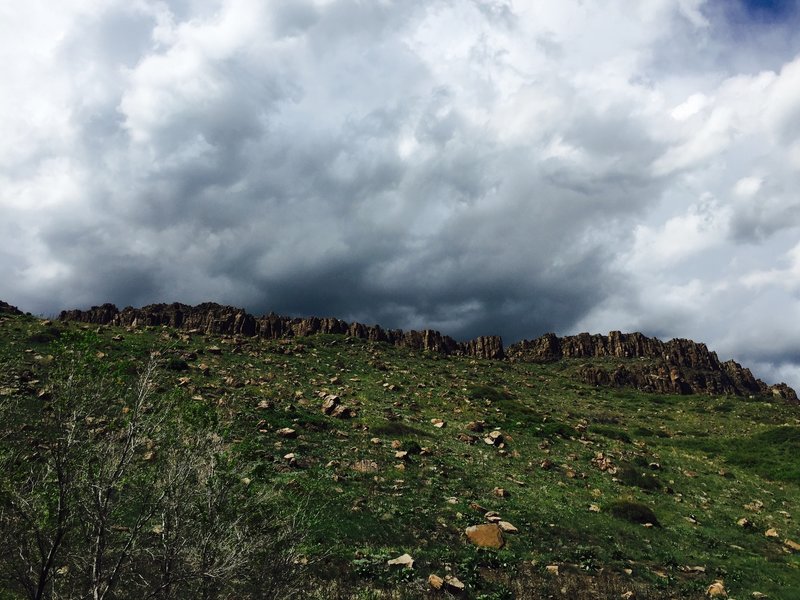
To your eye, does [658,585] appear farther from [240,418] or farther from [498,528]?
[240,418]

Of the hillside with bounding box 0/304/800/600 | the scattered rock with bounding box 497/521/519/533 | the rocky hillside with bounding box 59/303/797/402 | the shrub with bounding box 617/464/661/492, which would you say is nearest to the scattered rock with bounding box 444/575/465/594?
the hillside with bounding box 0/304/800/600

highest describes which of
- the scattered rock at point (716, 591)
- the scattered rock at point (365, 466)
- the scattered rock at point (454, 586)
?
the scattered rock at point (365, 466)

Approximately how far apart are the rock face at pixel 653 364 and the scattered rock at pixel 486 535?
97794mm

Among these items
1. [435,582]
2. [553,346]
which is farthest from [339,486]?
[553,346]

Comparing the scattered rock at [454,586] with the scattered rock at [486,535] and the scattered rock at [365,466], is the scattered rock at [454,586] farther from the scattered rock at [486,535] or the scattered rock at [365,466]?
the scattered rock at [365,466]

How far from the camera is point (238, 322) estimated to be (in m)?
111

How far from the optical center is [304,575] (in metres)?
13.8

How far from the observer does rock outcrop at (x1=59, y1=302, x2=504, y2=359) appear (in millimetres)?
112125

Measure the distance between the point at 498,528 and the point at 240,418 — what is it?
694 inches

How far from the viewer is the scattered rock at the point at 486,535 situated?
1806 cm

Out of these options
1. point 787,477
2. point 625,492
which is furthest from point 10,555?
point 787,477

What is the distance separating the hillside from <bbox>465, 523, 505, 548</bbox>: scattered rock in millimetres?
80

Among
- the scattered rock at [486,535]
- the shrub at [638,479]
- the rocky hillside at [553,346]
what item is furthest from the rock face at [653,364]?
the scattered rock at [486,535]

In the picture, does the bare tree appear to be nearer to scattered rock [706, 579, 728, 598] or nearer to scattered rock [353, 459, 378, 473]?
scattered rock [353, 459, 378, 473]
